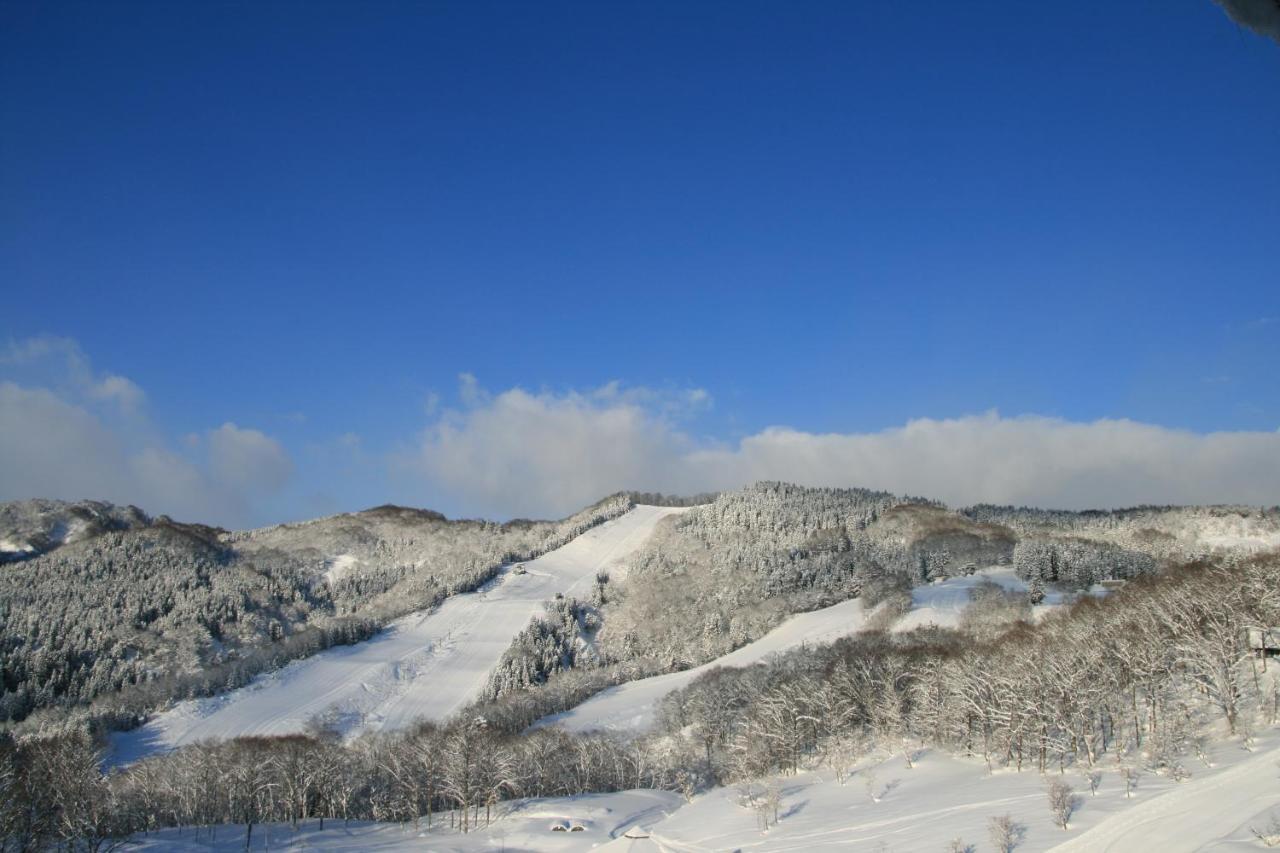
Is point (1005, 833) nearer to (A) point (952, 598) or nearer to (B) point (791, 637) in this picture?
(A) point (952, 598)

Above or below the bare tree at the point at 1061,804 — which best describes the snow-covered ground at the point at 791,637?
below

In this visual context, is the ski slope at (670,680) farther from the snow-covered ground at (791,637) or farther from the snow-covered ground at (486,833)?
the snow-covered ground at (486,833)

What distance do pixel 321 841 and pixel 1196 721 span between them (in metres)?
69.6

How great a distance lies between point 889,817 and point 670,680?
351 ft

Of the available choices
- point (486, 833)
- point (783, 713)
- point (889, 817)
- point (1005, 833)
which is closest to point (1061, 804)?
point (1005, 833)

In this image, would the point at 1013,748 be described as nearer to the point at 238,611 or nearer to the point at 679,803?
the point at 679,803

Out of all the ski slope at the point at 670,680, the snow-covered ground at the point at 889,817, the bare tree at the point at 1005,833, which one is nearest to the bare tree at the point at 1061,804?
the snow-covered ground at the point at 889,817

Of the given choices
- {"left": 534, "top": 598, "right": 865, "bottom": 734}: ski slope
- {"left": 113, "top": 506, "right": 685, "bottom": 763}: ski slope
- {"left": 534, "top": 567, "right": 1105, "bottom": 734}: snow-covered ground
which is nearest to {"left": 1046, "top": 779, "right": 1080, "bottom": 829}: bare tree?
{"left": 534, "top": 598, "right": 865, "bottom": 734}: ski slope

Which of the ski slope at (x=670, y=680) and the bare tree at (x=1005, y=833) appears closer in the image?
the bare tree at (x=1005, y=833)

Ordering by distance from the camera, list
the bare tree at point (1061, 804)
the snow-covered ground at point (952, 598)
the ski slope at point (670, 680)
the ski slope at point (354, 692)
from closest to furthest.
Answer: the bare tree at point (1061, 804)
the snow-covered ground at point (952, 598)
the ski slope at point (670, 680)
the ski slope at point (354, 692)

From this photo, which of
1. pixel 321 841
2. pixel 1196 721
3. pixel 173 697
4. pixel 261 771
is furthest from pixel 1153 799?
pixel 173 697

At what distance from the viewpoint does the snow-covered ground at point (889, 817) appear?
29391mm

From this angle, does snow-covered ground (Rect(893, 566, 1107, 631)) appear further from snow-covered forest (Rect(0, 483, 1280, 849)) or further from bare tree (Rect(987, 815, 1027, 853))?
bare tree (Rect(987, 815, 1027, 853))

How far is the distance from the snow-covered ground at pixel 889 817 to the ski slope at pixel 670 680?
140 feet
